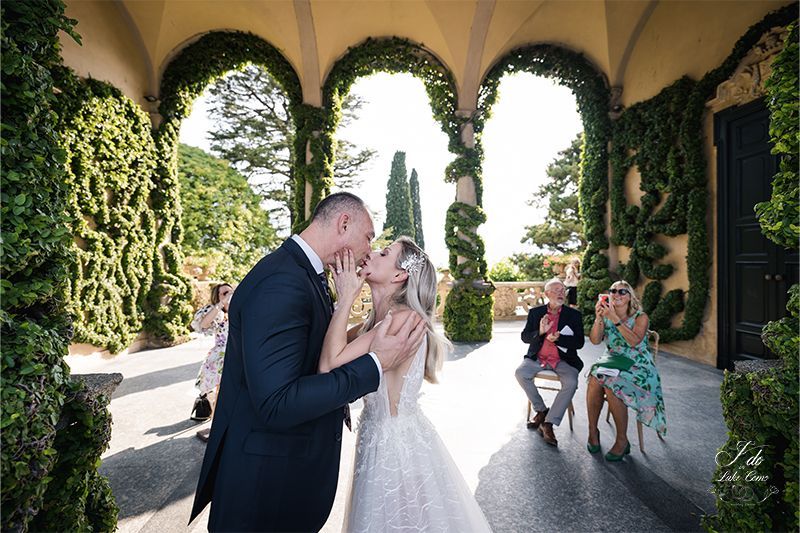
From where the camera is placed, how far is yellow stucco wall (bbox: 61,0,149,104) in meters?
6.84

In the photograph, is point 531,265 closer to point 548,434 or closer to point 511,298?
point 511,298

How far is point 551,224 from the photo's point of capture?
782 inches

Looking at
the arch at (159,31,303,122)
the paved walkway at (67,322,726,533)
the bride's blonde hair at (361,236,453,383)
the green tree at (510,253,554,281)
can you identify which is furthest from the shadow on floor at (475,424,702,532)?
the green tree at (510,253,554,281)

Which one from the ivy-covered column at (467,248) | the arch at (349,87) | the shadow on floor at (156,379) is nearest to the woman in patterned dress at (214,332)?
the shadow on floor at (156,379)

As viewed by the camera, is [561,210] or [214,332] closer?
[214,332]

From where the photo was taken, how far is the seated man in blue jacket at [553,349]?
4488 millimetres

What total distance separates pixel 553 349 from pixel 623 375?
813mm

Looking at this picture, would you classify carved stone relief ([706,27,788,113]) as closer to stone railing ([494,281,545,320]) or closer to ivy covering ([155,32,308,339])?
stone railing ([494,281,545,320])

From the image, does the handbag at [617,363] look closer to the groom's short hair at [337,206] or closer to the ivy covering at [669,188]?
the groom's short hair at [337,206]

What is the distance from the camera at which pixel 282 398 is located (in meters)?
1.40

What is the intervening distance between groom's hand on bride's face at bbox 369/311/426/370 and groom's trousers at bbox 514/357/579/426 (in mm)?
3021

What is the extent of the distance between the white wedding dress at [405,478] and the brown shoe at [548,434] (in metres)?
2.29

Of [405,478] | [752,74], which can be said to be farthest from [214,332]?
[752,74]

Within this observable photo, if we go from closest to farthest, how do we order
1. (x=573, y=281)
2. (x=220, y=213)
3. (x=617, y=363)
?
(x=617, y=363)
(x=573, y=281)
(x=220, y=213)
